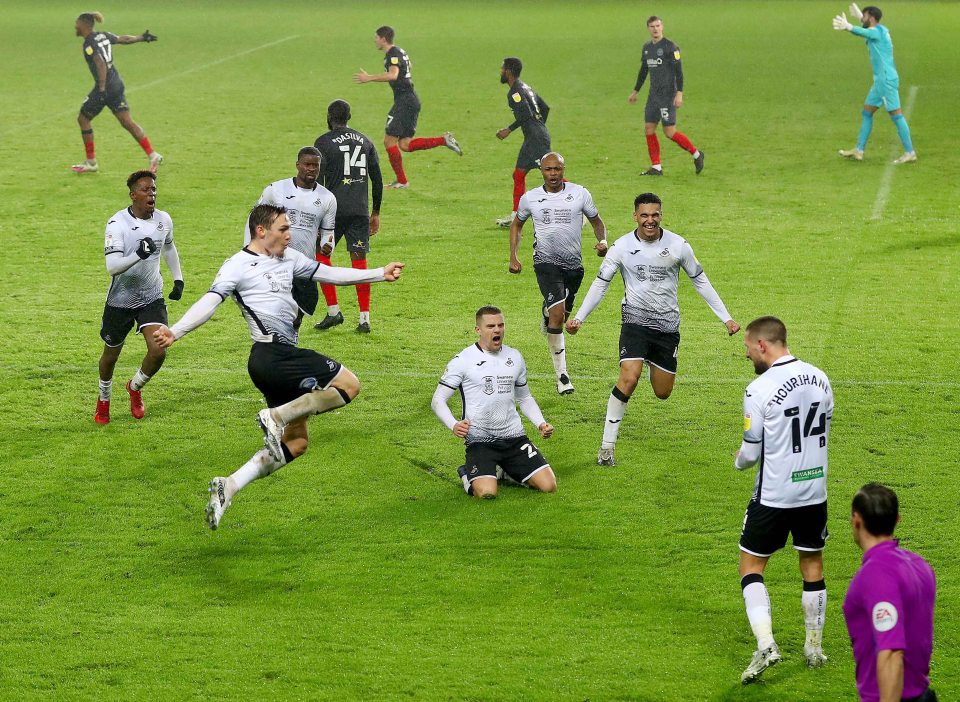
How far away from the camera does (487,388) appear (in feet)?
33.3

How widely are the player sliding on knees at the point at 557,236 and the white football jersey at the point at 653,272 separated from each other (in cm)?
154

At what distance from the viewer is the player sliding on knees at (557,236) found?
40.5 ft

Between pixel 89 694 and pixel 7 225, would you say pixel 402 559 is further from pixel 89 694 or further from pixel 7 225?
pixel 7 225

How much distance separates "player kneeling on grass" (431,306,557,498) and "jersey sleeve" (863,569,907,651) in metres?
4.83

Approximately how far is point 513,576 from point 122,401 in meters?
5.28

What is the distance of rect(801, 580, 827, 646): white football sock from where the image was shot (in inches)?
296

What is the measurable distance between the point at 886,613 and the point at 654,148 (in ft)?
54.8

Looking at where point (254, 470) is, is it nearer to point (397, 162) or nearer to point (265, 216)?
point (265, 216)

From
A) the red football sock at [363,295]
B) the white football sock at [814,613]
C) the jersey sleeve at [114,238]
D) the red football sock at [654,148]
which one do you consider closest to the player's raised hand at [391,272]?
the jersey sleeve at [114,238]

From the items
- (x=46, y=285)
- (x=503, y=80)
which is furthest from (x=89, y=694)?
(x=503, y=80)

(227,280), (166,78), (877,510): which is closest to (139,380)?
(227,280)

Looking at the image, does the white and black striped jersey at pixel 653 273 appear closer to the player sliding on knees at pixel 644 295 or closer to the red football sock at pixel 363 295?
the player sliding on knees at pixel 644 295

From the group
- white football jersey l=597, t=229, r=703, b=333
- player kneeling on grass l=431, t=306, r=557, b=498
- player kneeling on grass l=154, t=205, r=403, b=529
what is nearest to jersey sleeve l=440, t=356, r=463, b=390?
player kneeling on grass l=431, t=306, r=557, b=498

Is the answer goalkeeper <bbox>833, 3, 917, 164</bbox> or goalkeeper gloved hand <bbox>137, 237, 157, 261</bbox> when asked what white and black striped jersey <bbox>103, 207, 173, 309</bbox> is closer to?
goalkeeper gloved hand <bbox>137, 237, 157, 261</bbox>
